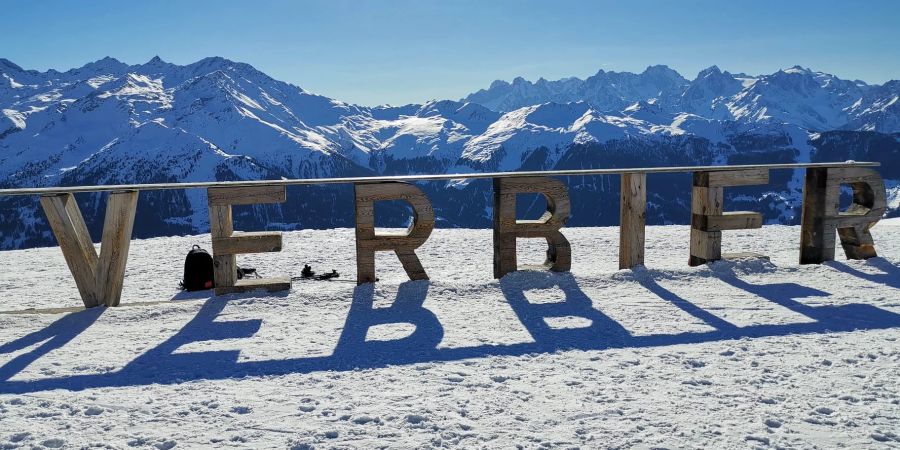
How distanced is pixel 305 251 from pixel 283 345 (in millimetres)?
7460

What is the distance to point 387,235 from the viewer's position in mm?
9086

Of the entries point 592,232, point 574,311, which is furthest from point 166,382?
point 592,232

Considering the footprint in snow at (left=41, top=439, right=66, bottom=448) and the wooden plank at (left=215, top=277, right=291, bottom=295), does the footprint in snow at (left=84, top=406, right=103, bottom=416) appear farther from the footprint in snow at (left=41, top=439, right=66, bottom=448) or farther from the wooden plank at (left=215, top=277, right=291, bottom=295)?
the wooden plank at (left=215, top=277, right=291, bottom=295)

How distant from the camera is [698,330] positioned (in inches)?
264

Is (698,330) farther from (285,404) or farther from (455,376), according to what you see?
(285,404)

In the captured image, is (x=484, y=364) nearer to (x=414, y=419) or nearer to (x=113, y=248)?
(x=414, y=419)

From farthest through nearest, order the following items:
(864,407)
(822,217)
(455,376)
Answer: (822,217) < (455,376) < (864,407)

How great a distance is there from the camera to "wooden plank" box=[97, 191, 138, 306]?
8.20 meters

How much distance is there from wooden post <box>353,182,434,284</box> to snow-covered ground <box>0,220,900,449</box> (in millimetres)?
388

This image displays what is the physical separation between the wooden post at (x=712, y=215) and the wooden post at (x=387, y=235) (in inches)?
173

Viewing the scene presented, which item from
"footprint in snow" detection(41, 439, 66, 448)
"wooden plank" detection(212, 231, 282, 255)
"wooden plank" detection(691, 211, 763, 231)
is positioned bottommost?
"footprint in snow" detection(41, 439, 66, 448)

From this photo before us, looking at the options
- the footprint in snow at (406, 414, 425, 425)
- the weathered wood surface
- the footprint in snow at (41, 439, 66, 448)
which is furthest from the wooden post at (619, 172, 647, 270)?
the footprint in snow at (41, 439, 66, 448)

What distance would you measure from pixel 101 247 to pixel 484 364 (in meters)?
5.58

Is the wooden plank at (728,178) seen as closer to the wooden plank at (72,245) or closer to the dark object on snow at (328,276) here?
the dark object on snow at (328,276)
